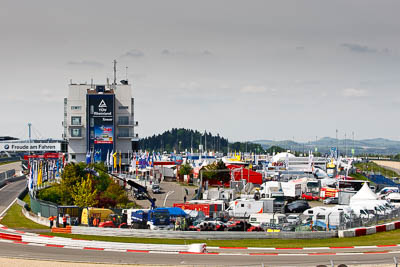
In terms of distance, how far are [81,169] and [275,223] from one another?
29255 millimetres

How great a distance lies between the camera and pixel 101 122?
112438 mm

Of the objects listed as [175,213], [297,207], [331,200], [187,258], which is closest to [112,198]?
[175,213]

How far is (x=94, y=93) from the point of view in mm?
113688

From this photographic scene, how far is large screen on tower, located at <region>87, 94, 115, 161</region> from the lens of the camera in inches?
4412

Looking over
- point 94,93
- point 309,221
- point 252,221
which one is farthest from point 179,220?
point 94,93

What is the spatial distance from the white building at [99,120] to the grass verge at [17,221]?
5834cm

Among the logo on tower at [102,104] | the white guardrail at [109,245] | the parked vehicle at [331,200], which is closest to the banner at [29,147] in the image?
the logo on tower at [102,104]

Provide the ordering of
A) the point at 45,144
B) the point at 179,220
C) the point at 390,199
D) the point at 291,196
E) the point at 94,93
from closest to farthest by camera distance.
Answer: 1. the point at 179,220
2. the point at 390,199
3. the point at 291,196
4. the point at 94,93
5. the point at 45,144

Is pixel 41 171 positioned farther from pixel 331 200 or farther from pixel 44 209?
pixel 331 200

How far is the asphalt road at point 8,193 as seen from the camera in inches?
2375

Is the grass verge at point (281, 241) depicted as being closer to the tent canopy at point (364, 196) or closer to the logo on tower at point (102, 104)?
the tent canopy at point (364, 196)

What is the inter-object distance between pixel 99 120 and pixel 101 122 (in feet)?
1.85

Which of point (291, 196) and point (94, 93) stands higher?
point (94, 93)

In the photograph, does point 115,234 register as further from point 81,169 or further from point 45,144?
point 45,144
